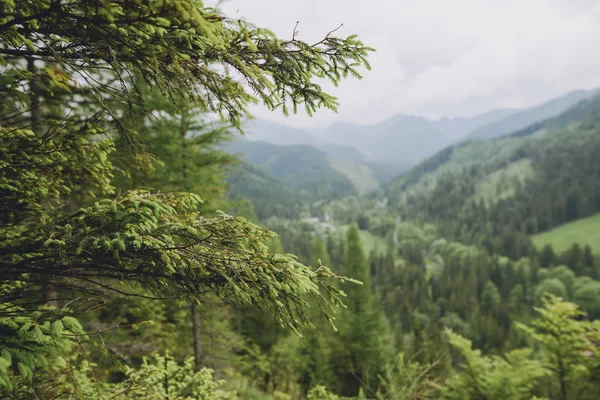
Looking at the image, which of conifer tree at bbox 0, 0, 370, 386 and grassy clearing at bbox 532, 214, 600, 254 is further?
grassy clearing at bbox 532, 214, 600, 254

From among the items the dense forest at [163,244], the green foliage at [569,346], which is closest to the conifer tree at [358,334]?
the dense forest at [163,244]

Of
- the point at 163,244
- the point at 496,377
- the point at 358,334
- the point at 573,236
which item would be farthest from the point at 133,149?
the point at 573,236

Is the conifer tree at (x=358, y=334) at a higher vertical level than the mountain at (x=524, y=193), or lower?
lower

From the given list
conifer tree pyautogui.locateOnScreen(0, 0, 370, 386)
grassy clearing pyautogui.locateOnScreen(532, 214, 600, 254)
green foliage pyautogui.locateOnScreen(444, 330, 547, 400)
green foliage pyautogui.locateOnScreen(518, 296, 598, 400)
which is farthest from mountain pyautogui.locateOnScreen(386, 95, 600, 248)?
conifer tree pyautogui.locateOnScreen(0, 0, 370, 386)

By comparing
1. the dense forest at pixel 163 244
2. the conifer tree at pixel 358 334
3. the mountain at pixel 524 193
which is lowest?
the conifer tree at pixel 358 334

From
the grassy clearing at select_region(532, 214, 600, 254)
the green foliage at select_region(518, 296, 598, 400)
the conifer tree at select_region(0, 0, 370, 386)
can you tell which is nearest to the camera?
the conifer tree at select_region(0, 0, 370, 386)

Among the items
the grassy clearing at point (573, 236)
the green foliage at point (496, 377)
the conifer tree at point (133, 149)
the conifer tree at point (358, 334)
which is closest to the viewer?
the conifer tree at point (133, 149)

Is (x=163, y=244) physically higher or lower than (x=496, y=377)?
higher

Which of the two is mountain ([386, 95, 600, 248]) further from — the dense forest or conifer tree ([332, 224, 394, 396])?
the dense forest

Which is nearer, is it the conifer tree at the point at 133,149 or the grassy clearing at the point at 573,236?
the conifer tree at the point at 133,149

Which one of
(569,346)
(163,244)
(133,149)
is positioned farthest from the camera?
(569,346)

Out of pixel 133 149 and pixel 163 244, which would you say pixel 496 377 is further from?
pixel 133 149

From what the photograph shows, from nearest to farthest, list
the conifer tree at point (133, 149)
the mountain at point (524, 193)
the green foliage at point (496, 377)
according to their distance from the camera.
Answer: the conifer tree at point (133, 149) < the green foliage at point (496, 377) < the mountain at point (524, 193)

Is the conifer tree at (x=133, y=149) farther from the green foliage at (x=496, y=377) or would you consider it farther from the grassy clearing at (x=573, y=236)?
the grassy clearing at (x=573, y=236)
